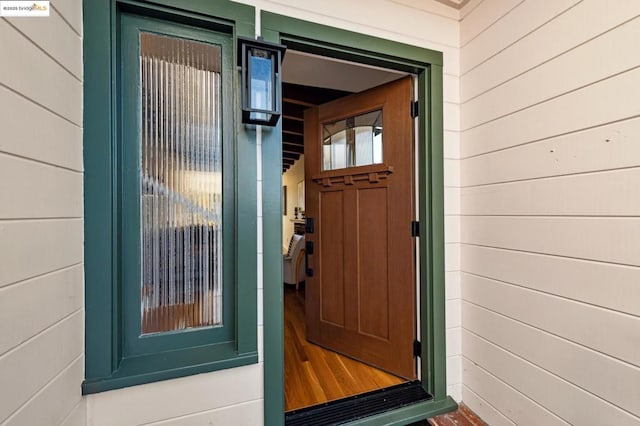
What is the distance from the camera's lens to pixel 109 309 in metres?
1.15

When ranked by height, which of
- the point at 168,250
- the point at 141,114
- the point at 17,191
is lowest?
the point at 168,250

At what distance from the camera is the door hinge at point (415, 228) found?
184 cm

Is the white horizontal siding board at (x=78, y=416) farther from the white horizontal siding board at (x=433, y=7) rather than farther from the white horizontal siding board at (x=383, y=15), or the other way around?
the white horizontal siding board at (x=433, y=7)

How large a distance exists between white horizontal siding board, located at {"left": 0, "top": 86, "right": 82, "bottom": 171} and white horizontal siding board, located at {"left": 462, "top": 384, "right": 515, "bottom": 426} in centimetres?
241

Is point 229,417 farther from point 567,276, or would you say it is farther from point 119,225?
point 567,276

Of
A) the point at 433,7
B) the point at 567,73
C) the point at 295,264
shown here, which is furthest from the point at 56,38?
the point at 295,264

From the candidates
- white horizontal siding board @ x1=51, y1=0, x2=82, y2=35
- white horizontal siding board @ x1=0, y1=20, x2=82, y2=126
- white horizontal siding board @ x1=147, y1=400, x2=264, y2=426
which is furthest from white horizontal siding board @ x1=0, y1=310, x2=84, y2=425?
white horizontal siding board @ x1=51, y1=0, x2=82, y2=35

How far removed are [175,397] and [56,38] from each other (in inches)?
59.2

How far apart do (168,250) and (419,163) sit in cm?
157

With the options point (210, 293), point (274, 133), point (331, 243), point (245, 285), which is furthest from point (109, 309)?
point (331, 243)

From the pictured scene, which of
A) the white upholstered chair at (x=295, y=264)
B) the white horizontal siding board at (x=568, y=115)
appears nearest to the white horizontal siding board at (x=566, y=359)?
the white horizontal siding board at (x=568, y=115)

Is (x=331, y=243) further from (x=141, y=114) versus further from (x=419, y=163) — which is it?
(x=141, y=114)

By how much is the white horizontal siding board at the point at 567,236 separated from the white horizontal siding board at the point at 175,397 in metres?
1.47

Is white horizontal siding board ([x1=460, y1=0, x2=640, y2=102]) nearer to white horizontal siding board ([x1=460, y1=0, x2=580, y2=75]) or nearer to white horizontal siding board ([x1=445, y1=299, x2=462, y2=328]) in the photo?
white horizontal siding board ([x1=460, y1=0, x2=580, y2=75])
